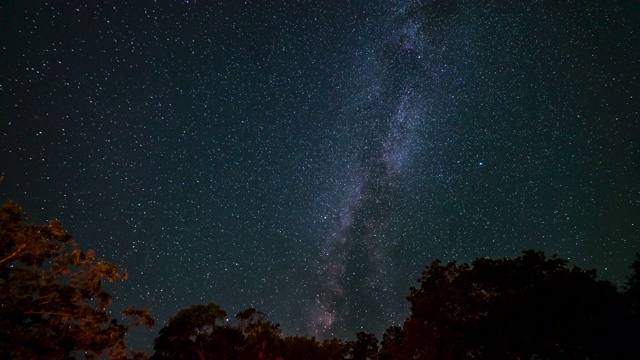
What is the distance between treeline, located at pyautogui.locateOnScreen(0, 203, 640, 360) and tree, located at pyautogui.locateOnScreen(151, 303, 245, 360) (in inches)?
2.9

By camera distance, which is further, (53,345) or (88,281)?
(88,281)

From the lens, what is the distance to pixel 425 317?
19.4 meters

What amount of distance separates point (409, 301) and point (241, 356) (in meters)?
13.8

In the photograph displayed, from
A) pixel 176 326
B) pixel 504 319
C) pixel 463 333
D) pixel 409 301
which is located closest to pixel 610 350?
pixel 504 319

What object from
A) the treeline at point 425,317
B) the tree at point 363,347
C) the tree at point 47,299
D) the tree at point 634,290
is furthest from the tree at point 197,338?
the tree at point 634,290

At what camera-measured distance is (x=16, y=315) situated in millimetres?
9086

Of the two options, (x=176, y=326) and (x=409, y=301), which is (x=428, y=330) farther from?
(x=176, y=326)

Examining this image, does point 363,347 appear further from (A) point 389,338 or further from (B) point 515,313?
(B) point 515,313

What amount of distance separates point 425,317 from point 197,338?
17.6 m

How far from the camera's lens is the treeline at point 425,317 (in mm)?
9508

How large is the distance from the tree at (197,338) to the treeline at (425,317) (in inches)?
2.9

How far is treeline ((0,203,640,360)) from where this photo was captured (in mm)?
9508

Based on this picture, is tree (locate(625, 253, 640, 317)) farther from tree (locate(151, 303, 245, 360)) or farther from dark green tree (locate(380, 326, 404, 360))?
tree (locate(151, 303, 245, 360))

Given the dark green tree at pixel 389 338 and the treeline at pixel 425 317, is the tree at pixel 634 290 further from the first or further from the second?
the dark green tree at pixel 389 338
